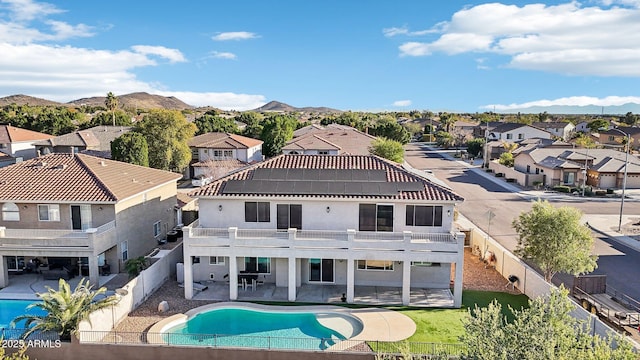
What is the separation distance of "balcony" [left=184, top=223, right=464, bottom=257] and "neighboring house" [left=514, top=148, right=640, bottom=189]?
42.7m

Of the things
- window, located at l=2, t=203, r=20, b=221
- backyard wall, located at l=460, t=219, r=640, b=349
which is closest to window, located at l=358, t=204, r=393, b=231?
backyard wall, located at l=460, t=219, r=640, b=349

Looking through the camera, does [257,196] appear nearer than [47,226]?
Yes

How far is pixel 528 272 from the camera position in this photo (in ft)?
82.9

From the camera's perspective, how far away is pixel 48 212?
28219 mm

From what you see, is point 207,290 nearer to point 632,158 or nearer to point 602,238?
point 602,238

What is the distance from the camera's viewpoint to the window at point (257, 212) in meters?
26.8

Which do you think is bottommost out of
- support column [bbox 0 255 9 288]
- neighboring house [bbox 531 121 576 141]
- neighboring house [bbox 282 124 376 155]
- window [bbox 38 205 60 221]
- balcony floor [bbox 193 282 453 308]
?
balcony floor [bbox 193 282 453 308]

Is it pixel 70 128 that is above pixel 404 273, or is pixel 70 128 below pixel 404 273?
above

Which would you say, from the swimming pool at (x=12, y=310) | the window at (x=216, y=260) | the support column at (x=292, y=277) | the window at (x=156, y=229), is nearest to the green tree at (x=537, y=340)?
the support column at (x=292, y=277)

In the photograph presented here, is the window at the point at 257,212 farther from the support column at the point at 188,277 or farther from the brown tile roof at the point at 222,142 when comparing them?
the brown tile roof at the point at 222,142

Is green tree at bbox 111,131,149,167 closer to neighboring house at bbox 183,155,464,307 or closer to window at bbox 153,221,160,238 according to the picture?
window at bbox 153,221,160,238

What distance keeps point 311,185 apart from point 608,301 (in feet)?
55.5

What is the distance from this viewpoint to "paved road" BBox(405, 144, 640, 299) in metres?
29.1

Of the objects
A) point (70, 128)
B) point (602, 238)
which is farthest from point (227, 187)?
point (70, 128)
